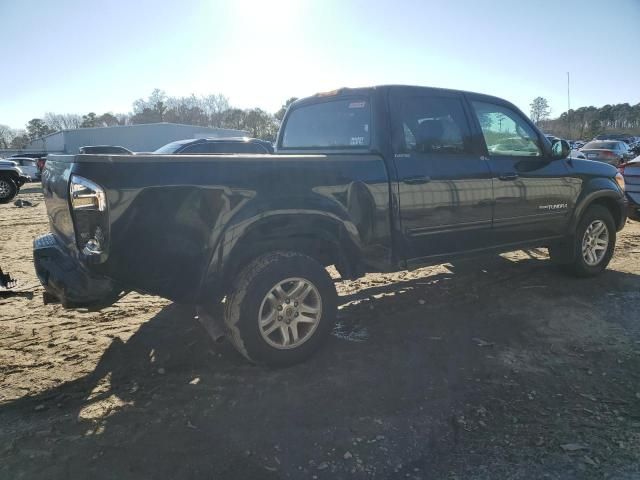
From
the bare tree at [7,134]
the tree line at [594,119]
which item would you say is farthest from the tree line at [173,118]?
the tree line at [594,119]

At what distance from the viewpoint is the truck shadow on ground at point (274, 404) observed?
7.49 feet

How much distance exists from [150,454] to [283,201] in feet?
5.43

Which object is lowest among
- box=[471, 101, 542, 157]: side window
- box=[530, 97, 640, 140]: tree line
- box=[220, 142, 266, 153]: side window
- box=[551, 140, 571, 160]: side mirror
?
box=[551, 140, 571, 160]: side mirror

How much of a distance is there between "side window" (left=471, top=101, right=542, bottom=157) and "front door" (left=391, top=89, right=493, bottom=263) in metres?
0.23

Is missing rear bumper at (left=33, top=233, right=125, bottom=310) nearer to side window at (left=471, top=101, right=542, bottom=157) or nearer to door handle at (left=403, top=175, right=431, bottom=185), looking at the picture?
door handle at (left=403, top=175, right=431, bottom=185)

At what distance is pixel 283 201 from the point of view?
3.03 meters

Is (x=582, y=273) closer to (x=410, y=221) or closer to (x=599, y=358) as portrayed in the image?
(x=599, y=358)

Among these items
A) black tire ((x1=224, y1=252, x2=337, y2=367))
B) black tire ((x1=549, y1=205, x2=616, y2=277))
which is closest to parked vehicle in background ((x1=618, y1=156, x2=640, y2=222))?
black tire ((x1=549, y1=205, x2=616, y2=277))

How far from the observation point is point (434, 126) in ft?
13.0

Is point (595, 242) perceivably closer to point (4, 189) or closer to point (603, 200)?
point (603, 200)

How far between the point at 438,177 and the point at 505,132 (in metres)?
1.27

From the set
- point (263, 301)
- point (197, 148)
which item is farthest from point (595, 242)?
point (197, 148)

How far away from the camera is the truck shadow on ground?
2283 millimetres

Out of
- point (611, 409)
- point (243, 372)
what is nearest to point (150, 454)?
point (243, 372)
